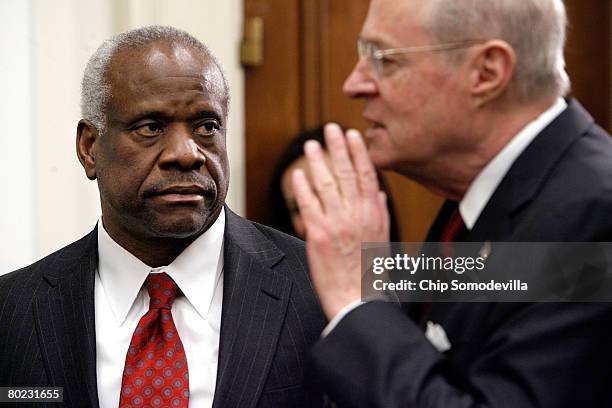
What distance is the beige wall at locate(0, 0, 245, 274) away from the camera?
2.28 meters

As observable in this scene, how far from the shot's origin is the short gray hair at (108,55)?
5.34ft

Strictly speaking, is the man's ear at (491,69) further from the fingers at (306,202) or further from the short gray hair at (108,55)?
the short gray hair at (108,55)

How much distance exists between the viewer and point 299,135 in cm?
279

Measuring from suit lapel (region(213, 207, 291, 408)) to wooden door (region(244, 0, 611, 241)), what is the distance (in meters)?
1.09

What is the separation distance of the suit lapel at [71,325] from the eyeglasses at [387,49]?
0.64 meters

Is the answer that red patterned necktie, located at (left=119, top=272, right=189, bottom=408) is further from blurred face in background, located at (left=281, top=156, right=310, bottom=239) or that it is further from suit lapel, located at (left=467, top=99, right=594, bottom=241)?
blurred face in background, located at (left=281, top=156, right=310, bottom=239)

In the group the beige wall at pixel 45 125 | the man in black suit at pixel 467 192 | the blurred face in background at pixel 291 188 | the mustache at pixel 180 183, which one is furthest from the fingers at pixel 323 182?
the blurred face in background at pixel 291 188

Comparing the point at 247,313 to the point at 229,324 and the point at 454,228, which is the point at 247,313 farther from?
the point at 454,228

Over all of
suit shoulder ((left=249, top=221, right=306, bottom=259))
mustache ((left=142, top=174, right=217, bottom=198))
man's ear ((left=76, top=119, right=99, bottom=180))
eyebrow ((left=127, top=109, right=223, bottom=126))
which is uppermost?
eyebrow ((left=127, top=109, right=223, bottom=126))

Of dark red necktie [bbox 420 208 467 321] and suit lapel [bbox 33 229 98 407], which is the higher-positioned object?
dark red necktie [bbox 420 208 467 321]

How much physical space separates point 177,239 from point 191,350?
20cm

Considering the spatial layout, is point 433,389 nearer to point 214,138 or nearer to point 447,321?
point 447,321

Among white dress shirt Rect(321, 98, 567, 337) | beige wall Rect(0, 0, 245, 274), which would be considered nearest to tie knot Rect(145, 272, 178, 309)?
white dress shirt Rect(321, 98, 567, 337)

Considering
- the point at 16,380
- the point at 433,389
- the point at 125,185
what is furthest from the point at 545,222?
the point at 16,380
